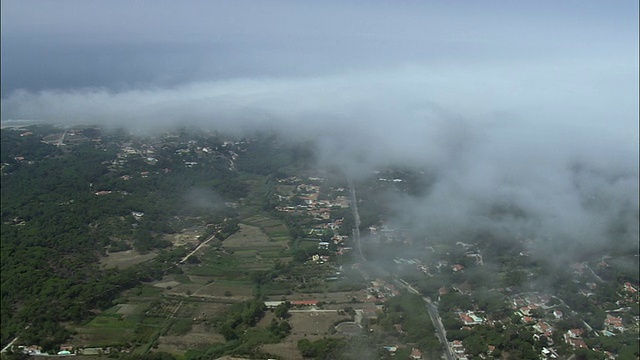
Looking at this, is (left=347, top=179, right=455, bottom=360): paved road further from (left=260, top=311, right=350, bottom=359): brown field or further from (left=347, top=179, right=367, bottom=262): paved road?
(left=260, top=311, right=350, bottom=359): brown field

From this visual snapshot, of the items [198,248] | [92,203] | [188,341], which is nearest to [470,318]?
[188,341]

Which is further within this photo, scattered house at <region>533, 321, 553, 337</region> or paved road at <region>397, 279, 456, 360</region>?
scattered house at <region>533, 321, 553, 337</region>

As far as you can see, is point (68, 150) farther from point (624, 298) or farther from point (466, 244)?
point (624, 298)

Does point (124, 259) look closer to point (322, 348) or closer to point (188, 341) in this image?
point (188, 341)

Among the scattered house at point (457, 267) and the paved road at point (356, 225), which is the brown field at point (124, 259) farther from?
the scattered house at point (457, 267)

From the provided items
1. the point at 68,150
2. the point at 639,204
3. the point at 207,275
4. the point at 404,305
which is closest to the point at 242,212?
the point at 207,275

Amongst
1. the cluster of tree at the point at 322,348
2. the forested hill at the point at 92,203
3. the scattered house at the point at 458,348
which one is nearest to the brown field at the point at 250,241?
the forested hill at the point at 92,203

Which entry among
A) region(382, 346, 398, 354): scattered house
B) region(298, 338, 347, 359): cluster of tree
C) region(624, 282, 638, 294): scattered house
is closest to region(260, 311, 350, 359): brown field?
region(298, 338, 347, 359): cluster of tree
